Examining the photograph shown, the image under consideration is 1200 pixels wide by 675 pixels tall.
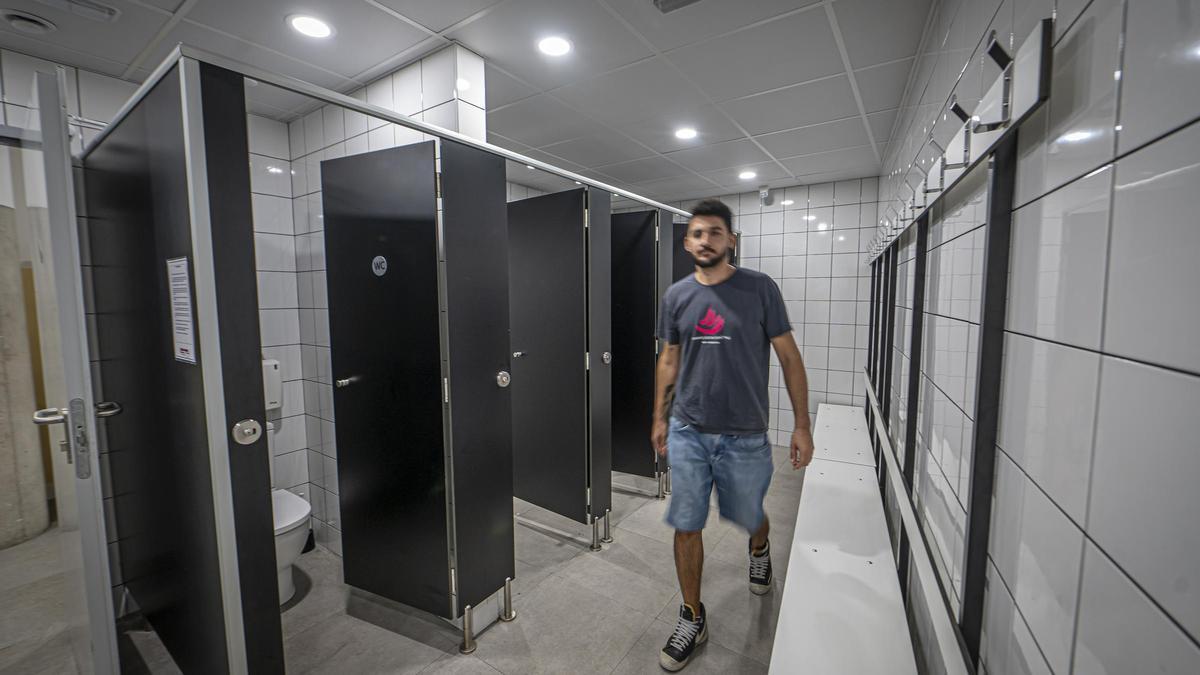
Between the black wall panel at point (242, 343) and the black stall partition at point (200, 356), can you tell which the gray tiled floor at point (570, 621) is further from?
the black wall panel at point (242, 343)

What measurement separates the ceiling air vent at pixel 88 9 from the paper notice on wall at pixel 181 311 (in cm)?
112

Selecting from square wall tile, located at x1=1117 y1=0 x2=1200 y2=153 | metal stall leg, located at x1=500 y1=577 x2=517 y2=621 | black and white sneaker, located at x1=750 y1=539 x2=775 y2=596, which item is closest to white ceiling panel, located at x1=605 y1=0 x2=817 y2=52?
square wall tile, located at x1=1117 y1=0 x2=1200 y2=153

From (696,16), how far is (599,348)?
4.87 feet

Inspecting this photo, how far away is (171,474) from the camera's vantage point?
138 cm

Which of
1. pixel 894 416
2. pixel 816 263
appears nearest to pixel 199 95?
pixel 894 416

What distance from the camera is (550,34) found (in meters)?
1.76

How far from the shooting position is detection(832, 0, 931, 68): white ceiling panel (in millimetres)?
1591

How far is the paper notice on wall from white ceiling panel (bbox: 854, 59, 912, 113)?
257 centimetres

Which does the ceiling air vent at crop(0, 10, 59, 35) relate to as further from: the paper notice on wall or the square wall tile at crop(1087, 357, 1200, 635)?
the square wall tile at crop(1087, 357, 1200, 635)

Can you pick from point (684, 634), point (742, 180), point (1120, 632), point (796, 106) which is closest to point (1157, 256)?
point (1120, 632)

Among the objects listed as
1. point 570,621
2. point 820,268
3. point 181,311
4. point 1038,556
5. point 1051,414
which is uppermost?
point 820,268

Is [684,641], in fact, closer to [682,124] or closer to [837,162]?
[682,124]

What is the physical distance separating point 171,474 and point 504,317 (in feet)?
3.68

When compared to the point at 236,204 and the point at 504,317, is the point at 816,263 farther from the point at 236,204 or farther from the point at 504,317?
the point at 236,204
